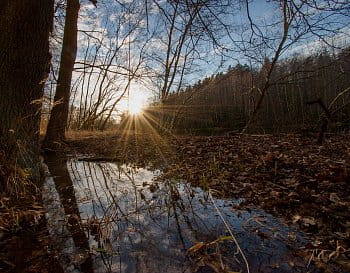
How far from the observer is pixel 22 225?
1.86m

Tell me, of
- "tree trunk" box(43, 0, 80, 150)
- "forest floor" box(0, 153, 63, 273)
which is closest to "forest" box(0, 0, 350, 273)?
"forest floor" box(0, 153, 63, 273)

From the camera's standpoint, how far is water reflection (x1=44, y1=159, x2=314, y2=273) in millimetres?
1390

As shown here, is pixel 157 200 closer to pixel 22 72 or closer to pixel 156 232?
pixel 156 232

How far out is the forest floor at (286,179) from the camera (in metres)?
1.69

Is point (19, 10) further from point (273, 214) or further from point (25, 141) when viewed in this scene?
point (273, 214)

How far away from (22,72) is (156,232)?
7.84 feet

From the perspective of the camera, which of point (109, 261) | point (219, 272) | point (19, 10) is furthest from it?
point (19, 10)

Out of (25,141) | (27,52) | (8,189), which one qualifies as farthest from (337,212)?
(27,52)

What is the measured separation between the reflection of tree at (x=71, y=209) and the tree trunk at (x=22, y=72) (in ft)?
1.44

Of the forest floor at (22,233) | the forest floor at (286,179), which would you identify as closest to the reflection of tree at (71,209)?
the forest floor at (22,233)

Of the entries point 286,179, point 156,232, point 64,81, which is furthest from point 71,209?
point 64,81

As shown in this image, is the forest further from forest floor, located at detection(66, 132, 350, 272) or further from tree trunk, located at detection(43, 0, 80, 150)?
tree trunk, located at detection(43, 0, 80, 150)

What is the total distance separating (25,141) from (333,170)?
3.77 m

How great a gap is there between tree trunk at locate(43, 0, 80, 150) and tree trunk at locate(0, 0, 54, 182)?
11.2 feet
